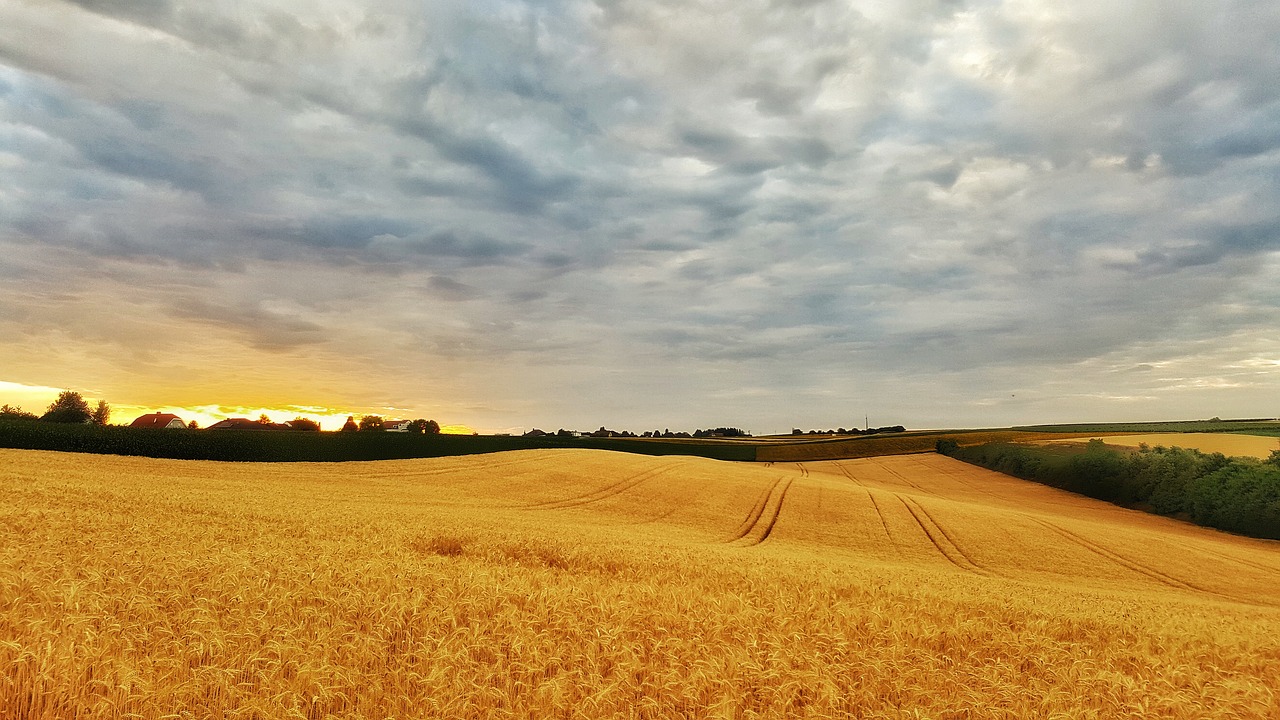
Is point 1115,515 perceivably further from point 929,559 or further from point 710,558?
point 710,558

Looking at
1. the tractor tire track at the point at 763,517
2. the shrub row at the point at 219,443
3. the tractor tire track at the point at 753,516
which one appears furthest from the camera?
the shrub row at the point at 219,443

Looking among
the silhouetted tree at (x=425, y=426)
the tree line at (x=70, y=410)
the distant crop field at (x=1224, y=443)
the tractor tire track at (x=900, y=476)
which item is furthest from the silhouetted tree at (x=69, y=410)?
the distant crop field at (x=1224, y=443)

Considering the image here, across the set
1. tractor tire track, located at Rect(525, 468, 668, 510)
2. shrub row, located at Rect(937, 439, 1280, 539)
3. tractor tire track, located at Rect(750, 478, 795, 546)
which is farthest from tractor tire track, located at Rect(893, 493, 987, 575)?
shrub row, located at Rect(937, 439, 1280, 539)

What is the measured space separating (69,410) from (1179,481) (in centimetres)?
13101

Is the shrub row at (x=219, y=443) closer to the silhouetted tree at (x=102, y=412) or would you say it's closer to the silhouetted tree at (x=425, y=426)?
the silhouetted tree at (x=425, y=426)

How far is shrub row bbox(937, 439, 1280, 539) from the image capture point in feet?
139

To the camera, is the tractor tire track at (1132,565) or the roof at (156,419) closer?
the tractor tire track at (1132,565)

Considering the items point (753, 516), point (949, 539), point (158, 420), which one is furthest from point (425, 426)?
point (949, 539)

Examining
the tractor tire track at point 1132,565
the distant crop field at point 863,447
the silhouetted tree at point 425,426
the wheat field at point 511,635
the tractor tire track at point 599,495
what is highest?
the silhouetted tree at point 425,426

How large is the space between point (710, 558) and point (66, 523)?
1236cm

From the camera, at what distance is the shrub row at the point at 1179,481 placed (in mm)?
42375

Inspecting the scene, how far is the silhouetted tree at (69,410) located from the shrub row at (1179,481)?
121473mm

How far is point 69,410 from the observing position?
313ft

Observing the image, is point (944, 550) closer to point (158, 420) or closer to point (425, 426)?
point (425, 426)
